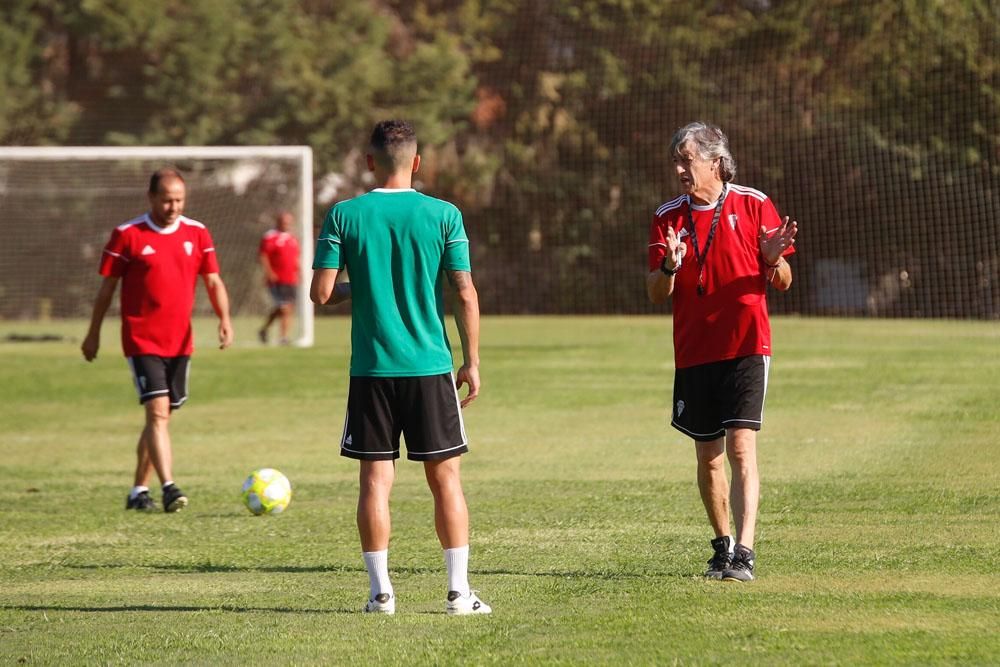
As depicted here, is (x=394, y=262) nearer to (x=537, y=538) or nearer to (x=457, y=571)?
(x=457, y=571)

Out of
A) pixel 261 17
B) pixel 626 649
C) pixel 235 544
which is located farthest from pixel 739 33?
pixel 626 649

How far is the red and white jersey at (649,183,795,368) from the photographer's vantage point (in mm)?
7484

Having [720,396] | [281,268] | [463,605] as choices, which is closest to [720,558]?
[720,396]

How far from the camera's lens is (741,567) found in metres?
7.27

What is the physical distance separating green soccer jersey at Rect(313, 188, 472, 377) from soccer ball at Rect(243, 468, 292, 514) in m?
3.65

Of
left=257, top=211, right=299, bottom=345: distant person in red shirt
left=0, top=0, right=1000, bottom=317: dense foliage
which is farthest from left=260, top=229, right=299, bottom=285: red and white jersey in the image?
left=0, top=0, right=1000, bottom=317: dense foliage

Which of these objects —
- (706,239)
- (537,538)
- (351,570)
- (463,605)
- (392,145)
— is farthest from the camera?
(537,538)

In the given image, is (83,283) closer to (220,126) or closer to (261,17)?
Result: (220,126)

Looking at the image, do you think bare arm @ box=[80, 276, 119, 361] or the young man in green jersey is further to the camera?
bare arm @ box=[80, 276, 119, 361]

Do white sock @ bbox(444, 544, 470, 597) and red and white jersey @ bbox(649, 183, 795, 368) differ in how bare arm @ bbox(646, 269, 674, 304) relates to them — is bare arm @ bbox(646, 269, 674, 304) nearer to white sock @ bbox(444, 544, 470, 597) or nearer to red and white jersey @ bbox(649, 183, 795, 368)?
red and white jersey @ bbox(649, 183, 795, 368)

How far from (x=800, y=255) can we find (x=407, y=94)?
1255 cm

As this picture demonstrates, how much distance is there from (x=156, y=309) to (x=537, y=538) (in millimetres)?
3306

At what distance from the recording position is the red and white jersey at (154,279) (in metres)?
10.6

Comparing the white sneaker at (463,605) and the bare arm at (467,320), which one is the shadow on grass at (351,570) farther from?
the bare arm at (467,320)
